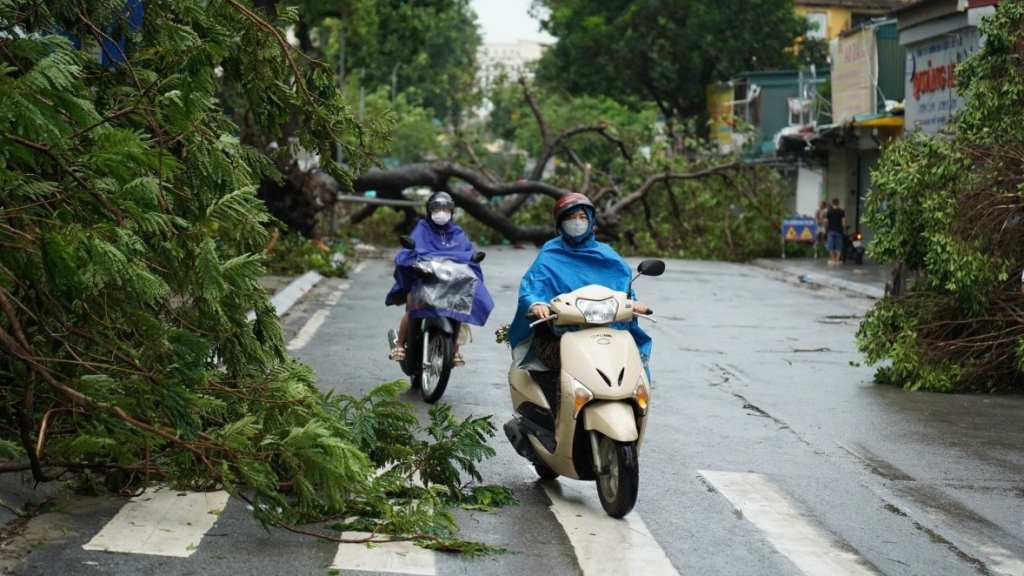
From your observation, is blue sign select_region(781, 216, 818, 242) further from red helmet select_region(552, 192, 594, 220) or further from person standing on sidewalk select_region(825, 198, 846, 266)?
red helmet select_region(552, 192, 594, 220)

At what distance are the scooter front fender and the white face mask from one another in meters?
1.18

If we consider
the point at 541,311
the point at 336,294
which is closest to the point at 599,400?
the point at 541,311

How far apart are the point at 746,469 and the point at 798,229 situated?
1090 inches

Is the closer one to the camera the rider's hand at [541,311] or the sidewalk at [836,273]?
the rider's hand at [541,311]

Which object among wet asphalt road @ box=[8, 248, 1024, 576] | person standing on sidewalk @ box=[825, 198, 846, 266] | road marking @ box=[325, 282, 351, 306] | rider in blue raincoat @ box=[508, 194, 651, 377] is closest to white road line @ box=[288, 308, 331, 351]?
wet asphalt road @ box=[8, 248, 1024, 576]

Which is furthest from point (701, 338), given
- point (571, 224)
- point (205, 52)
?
point (205, 52)

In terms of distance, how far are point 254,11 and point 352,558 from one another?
367cm

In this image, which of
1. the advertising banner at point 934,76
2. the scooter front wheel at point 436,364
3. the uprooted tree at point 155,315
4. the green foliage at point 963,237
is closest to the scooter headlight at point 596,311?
the uprooted tree at point 155,315

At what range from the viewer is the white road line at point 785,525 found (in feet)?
21.5

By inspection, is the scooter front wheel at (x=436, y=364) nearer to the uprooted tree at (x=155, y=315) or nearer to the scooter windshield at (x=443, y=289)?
the scooter windshield at (x=443, y=289)

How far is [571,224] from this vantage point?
8203mm

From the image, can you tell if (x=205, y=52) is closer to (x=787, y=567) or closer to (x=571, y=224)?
(x=571, y=224)

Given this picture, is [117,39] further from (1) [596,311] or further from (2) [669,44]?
(2) [669,44]

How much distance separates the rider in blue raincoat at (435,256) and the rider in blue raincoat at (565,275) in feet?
12.5
